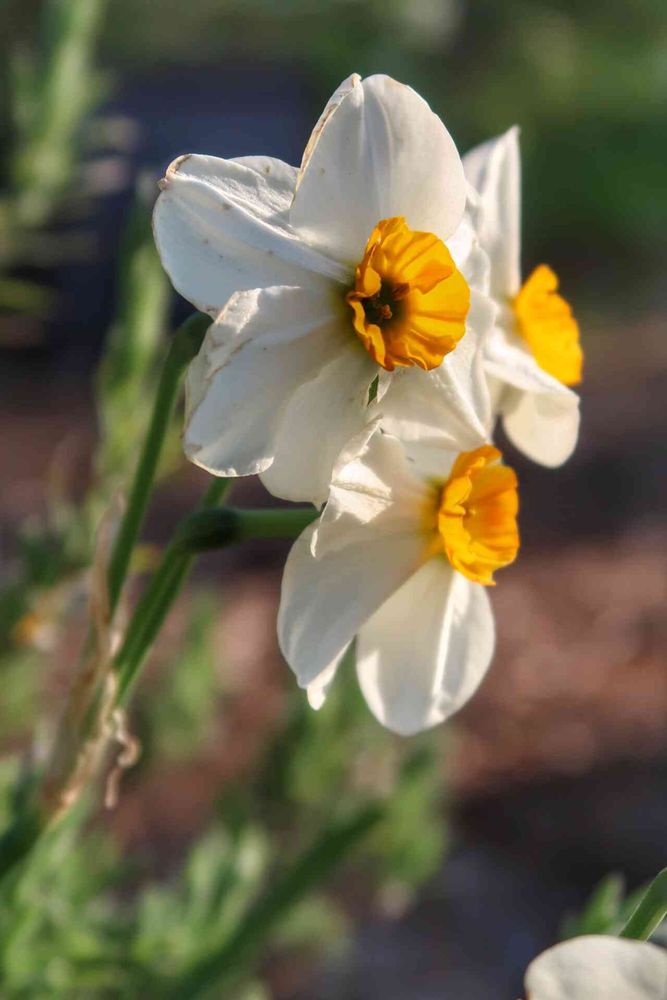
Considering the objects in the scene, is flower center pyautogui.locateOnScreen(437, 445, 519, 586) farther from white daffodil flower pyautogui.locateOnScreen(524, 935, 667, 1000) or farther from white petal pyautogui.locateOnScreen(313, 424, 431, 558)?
white daffodil flower pyautogui.locateOnScreen(524, 935, 667, 1000)

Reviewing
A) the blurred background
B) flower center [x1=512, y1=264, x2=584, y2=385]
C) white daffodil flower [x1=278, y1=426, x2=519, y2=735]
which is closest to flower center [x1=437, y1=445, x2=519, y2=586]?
white daffodil flower [x1=278, y1=426, x2=519, y2=735]

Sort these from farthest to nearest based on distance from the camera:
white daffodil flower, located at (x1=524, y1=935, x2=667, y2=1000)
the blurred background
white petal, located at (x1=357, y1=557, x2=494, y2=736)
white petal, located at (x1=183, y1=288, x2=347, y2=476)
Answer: the blurred background → white petal, located at (x1=357, y1=557, x2=494, y2=736) → white petal, located at (x1=183, y1=288, x2=347, y2=476) → white daffodil flower, located at (x1=524, y1=935, x2=667, y2=1000)

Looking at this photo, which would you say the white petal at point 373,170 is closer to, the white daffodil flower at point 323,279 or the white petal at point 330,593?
the white daffodil flower at point 323,279

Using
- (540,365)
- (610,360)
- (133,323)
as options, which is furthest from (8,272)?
(540,365)

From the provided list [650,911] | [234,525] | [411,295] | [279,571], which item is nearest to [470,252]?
[411,295]

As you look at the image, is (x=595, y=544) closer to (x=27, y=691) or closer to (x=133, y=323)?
(x=27, y=691)
